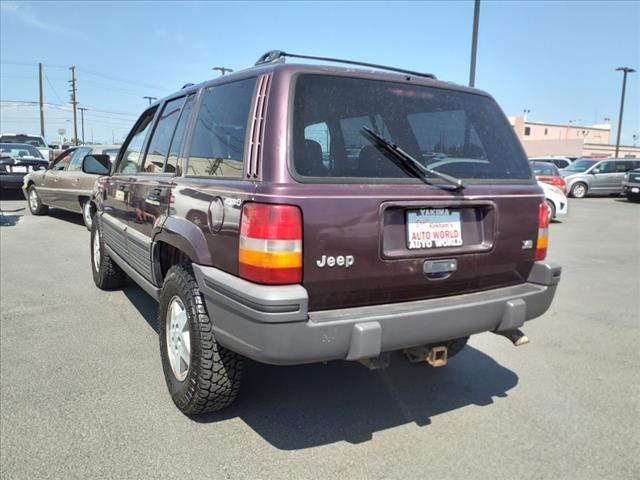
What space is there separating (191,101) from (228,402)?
1.91m

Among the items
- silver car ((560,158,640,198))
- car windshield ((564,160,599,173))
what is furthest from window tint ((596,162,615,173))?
car windshield ((564,160,599,173))

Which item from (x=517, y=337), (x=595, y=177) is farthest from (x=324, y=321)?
(x=595, y=177)

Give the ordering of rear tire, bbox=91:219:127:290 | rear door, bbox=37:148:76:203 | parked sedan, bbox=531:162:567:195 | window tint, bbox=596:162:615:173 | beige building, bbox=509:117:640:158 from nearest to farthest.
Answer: rear tire, bbox=91:219:127:290 < rear door, bbox=37:148:76:203 < parked sedan, bbox=531:162:567:195 < window tint, bbox=596:162:615:173 < beige building, bbox=509:117:640:158

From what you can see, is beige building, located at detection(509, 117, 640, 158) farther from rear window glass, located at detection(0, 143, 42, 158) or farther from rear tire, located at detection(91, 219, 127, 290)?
rear tire, located at detection(91, 219, 127, 290)

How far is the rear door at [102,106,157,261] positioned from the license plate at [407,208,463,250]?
92.6 inches

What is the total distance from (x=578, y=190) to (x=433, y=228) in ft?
68.1

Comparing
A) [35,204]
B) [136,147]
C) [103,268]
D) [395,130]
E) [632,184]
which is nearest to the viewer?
[395,130]

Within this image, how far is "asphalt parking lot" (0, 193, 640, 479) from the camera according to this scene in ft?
8.19

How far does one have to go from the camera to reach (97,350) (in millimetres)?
3832

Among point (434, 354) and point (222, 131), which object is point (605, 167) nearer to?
point (434, 354)

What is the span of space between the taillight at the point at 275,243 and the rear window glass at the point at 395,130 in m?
0.24

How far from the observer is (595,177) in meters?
20.6

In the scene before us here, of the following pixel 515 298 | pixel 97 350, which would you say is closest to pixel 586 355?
pixel 515 298

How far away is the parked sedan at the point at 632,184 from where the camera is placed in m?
18.7
